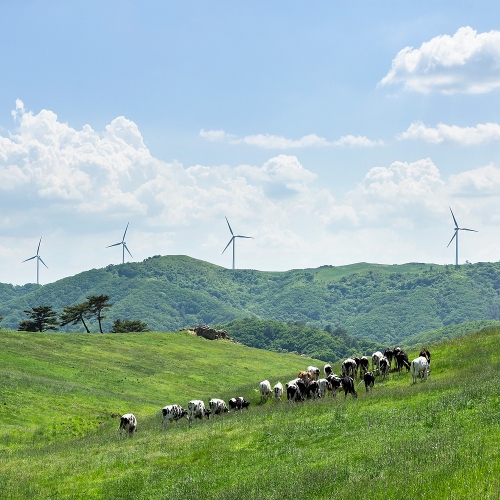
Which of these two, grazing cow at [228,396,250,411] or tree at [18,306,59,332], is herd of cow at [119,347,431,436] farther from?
tree at [18,306,59,332]

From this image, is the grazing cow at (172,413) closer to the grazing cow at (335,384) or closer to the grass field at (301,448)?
the grass field at (301,448)

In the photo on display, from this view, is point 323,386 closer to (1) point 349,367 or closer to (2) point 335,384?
(2) point 335,384

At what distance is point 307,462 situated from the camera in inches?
1035

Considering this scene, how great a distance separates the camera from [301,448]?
28.8 meters

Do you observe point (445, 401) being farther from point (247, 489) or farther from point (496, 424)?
point (247, 489)

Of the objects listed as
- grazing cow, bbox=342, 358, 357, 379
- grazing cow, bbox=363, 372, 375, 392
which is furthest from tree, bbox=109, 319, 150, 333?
grazing cow, bbox=363, 372, 375, 392

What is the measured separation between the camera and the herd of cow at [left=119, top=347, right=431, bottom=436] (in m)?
41.4

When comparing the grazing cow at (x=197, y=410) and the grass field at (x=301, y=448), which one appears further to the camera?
the grazing cow at (x=197, y=410)

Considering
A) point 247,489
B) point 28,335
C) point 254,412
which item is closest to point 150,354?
point 28,335

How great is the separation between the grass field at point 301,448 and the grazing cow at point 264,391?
109 inches

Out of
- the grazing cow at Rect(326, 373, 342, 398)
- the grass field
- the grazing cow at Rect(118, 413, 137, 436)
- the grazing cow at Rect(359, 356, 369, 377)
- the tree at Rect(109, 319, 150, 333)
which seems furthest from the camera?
the tree at Rect(109, 319, 150, 333)

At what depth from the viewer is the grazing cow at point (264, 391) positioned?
159 feet

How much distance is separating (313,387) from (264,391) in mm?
6731

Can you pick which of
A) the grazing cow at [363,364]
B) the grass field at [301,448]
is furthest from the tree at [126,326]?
the grazing cow at [363,364]
